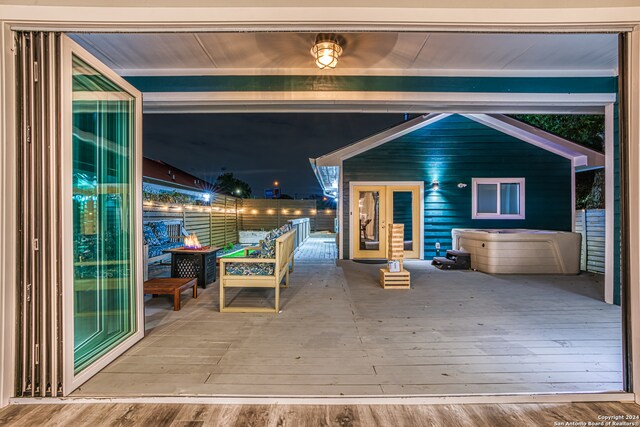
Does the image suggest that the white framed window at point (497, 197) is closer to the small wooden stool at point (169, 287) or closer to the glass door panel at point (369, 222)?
the glass door panel at point (369, 222)

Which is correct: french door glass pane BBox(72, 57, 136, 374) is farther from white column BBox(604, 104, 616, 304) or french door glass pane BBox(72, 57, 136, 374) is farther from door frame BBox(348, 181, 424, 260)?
white column BBox(604, 104, 616, 304)

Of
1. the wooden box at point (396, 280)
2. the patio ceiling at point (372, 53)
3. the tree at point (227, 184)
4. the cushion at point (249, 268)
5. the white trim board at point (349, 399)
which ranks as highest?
the tree at point (227, 184)

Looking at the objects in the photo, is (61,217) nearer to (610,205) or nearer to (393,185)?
(610,205)

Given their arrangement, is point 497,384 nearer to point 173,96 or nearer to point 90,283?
point 90,283

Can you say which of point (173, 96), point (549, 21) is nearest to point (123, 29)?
point (173, 96)

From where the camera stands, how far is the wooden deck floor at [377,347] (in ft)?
6.44

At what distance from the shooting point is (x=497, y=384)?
1.97 meters

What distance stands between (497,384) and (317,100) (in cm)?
324

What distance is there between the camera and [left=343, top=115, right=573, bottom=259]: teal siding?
7301 mm

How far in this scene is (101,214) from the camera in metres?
2.29

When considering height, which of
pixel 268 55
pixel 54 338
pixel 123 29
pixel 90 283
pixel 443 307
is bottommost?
pixel 443 307

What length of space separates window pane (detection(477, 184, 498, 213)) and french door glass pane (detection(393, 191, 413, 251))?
1767 mm

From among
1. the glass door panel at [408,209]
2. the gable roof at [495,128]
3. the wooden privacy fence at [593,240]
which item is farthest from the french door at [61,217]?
the wooden privacy fence at [593,240]

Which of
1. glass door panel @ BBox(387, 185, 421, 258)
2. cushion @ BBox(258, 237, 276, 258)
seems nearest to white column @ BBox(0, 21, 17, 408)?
cushion @ BBox(258, 237, 276, 258)
